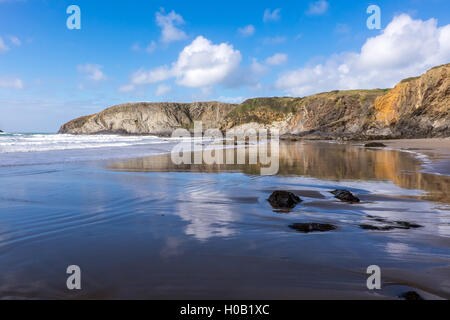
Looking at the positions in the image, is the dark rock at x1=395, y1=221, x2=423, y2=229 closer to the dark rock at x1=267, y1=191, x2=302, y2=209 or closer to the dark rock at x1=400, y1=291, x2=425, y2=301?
the dark rock at x1=267, y1=191, x2=302, y2=209

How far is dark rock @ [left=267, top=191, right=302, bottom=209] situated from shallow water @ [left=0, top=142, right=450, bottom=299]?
0.17 metres

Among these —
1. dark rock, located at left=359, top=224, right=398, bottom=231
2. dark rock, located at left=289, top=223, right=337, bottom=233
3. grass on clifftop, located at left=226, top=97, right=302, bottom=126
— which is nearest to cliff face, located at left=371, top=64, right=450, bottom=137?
dark rock, located at left=359, top=224, right=398, bottom=231

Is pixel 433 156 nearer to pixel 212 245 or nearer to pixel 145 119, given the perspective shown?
pixel 212 245

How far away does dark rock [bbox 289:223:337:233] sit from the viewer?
399 cm

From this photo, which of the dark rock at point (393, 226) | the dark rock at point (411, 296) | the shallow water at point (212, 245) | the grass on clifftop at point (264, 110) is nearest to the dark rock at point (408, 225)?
the dark rock at point (393, 226)

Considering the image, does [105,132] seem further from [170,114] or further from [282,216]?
[282,216]

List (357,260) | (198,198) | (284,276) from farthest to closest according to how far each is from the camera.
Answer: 1. (198,198)
2. (357,260)
3. (284,276)

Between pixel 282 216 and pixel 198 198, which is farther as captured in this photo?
pixel 198 198

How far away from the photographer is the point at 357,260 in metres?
2.99

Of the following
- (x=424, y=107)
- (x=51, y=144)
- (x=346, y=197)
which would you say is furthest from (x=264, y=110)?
(x=346, y=197)

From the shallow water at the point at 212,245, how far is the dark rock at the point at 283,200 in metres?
0.17

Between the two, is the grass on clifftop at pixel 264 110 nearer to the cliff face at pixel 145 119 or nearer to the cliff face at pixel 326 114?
the cliff face at pixel 326 114
